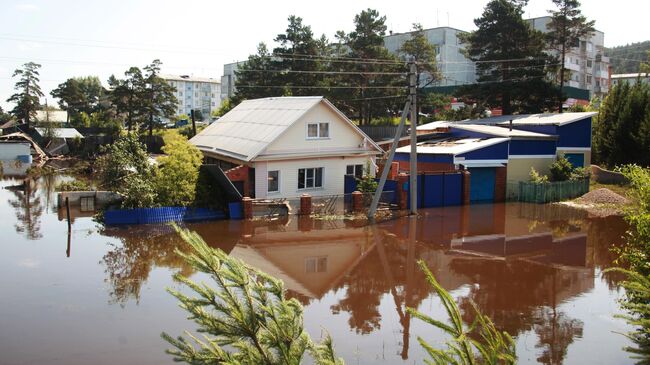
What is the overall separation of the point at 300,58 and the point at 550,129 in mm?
23008

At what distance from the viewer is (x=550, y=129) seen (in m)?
34.6

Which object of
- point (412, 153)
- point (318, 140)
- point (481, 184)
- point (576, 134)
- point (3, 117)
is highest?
point (3, 117)

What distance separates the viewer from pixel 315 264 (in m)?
18.3

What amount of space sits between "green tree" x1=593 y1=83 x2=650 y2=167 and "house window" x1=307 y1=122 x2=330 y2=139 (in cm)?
2083

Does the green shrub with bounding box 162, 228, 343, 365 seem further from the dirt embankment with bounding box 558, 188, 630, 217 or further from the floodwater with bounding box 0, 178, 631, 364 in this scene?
the dirt embankment with bounding box 558, 188, 630, 217

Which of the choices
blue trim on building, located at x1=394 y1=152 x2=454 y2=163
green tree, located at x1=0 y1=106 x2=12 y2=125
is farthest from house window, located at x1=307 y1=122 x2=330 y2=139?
green tree, located at x1=0 y1=106 x2=12 y2=125

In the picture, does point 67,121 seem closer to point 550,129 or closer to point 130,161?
point 130,161

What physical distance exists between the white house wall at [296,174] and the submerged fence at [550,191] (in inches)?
339

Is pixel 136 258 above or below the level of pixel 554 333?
above

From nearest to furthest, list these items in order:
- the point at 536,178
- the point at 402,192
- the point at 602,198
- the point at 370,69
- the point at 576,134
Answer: the point at 402,192, the point at 602,198, the point at 536,178, the point at 576,134, the point at 370,69

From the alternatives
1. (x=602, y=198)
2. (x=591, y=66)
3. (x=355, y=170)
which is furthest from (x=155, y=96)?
(x=591, y=66)

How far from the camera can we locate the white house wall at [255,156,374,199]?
26922 mm

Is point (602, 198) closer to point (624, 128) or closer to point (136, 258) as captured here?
point (624, 128)

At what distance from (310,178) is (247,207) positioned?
4.76 metres
